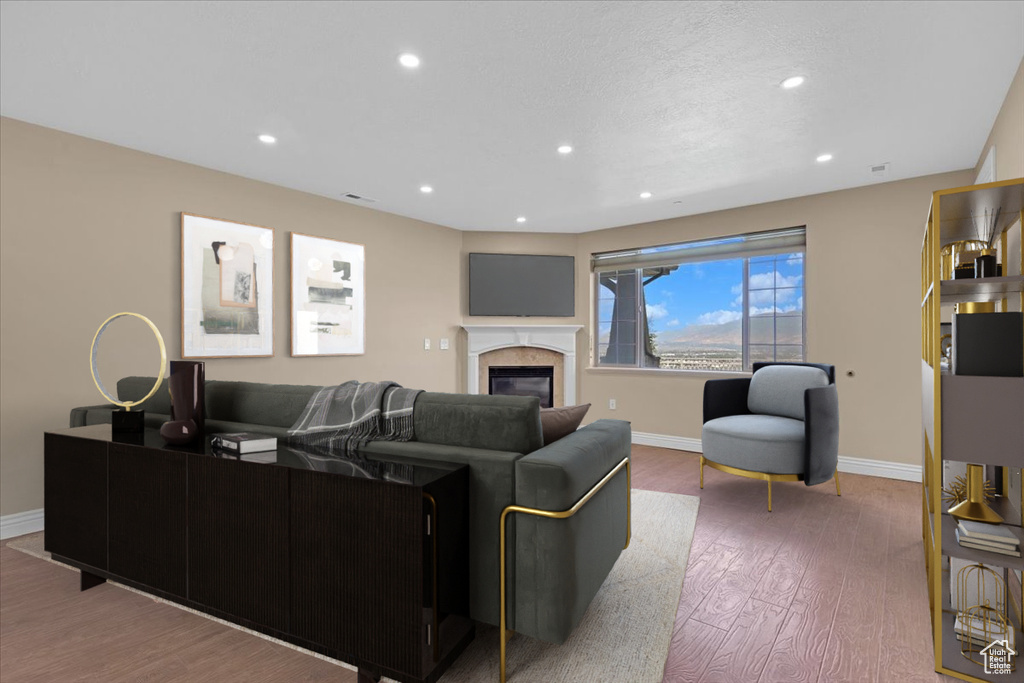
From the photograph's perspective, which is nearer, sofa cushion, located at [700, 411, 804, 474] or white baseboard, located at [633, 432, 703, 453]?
sofa cushion, located at [700, 411, 804, 474]

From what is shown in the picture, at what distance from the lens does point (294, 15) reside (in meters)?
1.99

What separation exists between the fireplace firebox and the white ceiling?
265 cm

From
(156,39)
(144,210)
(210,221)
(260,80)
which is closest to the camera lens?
(156,39)

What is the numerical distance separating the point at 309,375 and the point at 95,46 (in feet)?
9.24

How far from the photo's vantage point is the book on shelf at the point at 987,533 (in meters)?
1.63

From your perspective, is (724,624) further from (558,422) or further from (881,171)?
(881,171)

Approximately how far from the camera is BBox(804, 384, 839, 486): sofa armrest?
3.13m

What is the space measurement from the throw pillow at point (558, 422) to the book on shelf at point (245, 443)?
1076mm

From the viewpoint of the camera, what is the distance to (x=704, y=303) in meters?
5.39

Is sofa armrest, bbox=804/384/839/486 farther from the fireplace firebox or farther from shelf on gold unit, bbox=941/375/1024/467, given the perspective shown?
the fireplace firebox

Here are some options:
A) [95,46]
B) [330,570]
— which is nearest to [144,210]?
[95,46]

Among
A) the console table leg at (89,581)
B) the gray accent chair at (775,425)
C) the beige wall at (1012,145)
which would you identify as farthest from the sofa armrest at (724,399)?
the console table leg at (89,581)

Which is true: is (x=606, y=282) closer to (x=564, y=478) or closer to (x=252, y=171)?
(x=252, y=171)

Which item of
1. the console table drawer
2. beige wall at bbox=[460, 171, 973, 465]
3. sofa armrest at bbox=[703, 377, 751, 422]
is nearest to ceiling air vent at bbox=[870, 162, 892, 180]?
beige wall at bbox=[460, 171, 973, 465]
